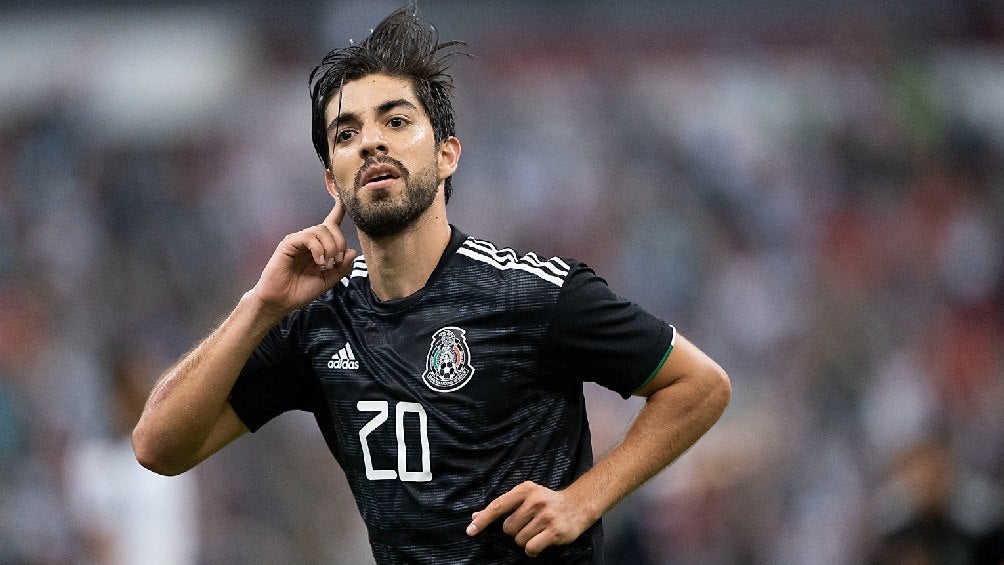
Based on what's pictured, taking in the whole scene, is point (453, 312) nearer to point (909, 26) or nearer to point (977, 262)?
point (977, 262)

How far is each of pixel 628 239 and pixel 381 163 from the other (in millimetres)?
7506

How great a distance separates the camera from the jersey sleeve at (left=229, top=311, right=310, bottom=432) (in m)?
3.82

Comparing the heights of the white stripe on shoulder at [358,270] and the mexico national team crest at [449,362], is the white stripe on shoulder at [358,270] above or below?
above

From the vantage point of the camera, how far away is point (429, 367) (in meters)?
3.54

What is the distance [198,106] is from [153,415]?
9340mm

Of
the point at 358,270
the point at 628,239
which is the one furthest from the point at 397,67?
the point at 628,239

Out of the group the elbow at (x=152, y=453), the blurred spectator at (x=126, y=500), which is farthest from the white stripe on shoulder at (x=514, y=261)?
the blurred spectator at (x=126, y=500)

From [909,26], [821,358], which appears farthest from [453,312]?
[909,26]

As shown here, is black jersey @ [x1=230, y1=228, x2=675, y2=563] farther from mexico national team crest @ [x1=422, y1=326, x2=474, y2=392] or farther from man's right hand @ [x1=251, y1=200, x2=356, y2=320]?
man's right hand @ [x1=251, y1=200, x2=356, y2=320]

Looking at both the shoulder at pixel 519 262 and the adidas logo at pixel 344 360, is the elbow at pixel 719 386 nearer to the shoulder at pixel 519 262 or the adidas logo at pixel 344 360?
the shoulder at pixel 519 262

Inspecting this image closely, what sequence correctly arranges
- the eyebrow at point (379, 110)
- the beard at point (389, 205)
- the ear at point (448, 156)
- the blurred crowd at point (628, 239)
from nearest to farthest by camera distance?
1. the beard at point (389, 205)
2. the eyebrow at point (379, 110)
3. the ear at point (448, 156)
4. the blurred crowd at point (628, 239)

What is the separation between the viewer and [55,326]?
10297 mm

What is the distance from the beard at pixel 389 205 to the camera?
3578mm

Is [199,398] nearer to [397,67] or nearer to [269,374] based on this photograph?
[269,374]
